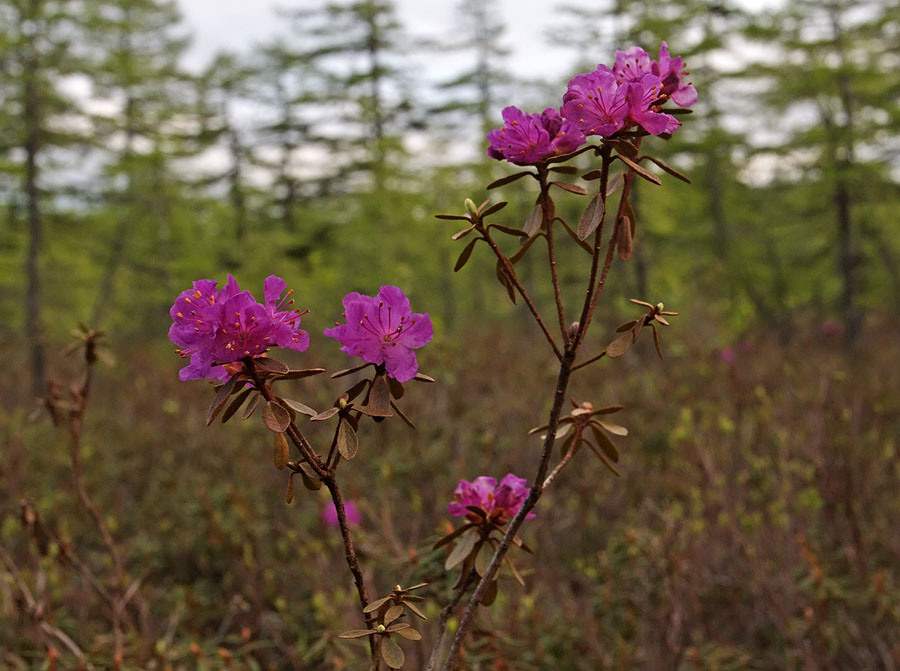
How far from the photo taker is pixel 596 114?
1118 millimetres

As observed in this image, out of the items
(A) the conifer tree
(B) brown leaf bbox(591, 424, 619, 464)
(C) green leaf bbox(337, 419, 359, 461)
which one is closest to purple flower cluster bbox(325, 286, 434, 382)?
(C) green leaf bbox(337, 419, 359, 461)

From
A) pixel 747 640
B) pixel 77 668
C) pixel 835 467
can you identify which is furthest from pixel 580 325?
pixel 835 467

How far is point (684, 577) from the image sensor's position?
9.42ft

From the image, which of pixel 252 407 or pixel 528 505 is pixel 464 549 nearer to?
pixel 528 505

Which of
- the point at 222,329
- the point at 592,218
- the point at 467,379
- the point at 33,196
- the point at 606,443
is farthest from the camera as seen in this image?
the point at 33,196

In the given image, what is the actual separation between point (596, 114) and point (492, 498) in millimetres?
686

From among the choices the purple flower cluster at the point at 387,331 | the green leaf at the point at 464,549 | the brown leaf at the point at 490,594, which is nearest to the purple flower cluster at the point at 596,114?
the purple flower cluster at the point at 387,331

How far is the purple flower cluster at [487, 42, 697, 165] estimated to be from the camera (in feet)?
3.62

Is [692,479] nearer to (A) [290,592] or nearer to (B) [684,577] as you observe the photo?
(B) [684,577]

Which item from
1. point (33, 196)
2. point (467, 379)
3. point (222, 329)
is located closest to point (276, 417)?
point (222, 329)

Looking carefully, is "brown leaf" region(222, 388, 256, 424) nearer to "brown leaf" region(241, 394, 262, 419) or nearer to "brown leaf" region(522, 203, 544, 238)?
"brown leaf" region(241, 394, 262, 419)

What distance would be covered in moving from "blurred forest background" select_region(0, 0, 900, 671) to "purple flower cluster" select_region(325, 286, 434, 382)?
3.26 ft

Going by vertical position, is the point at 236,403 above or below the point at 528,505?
above

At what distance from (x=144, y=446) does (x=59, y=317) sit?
430 inches
